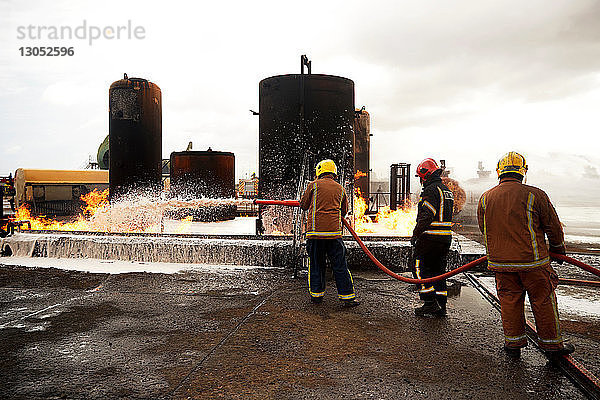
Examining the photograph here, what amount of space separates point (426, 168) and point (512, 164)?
1.33m

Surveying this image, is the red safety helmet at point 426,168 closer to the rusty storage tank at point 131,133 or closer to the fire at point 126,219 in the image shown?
the fire at point 126,219

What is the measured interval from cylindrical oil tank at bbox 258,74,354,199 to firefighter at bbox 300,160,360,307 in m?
3.93

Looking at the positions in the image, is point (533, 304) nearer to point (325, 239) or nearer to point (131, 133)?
point (325, 239)

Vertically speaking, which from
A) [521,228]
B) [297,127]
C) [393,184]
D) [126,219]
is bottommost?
[126,219]

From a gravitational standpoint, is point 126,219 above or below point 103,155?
below

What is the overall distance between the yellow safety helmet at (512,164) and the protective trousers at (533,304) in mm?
789

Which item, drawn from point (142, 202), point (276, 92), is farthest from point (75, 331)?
point (142, 202)

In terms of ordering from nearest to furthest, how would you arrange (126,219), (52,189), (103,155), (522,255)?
(522,255)
(126,219)
(52,189)
(103,155)

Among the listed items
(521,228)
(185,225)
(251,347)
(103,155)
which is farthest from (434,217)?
(103,155)

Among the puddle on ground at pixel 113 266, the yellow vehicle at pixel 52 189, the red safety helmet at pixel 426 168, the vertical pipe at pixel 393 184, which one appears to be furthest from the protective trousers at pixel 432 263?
the yellow vehicle at pixel 52 189

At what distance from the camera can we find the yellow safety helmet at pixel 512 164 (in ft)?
11.4

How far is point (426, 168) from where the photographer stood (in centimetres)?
480

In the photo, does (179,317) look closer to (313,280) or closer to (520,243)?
(313,280)

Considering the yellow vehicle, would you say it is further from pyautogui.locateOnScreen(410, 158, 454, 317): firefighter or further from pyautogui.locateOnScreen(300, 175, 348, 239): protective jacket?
pyautogui.locateOnScreen(410, 158, 454, 317): firefighter
